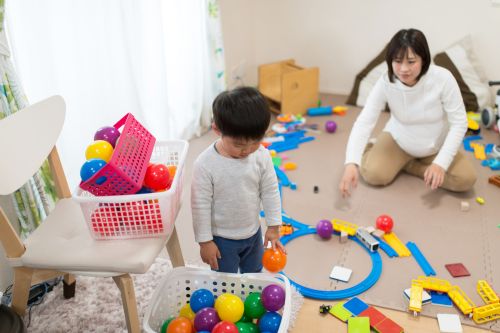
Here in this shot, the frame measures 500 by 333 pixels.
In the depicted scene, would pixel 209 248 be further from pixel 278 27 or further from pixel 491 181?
pixel 278 27

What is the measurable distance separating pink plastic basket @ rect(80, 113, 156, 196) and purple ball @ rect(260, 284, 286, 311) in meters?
0.43

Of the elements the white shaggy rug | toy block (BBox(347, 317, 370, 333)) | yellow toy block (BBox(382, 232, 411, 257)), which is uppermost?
toy block (BBox(347, 317, 370, 333))

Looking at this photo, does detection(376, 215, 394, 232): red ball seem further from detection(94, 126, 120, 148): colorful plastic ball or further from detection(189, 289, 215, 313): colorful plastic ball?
detection(94, 126, 120, 148): colorful plastic ball

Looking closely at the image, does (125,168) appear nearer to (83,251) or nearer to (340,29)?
(83,251)

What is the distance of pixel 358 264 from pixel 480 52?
6.51 ft

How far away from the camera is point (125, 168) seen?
1.15 metres

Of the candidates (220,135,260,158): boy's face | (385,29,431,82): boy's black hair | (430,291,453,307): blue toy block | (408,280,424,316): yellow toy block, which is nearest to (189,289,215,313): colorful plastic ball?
(220,135,260,158): boy's face

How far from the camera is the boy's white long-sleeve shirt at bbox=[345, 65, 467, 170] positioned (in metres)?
1.98

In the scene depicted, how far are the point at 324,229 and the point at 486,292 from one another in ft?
1.97

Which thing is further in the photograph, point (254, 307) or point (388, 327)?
point (388, 327)

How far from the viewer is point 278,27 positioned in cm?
346

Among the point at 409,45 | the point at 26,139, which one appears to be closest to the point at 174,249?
the point at 26,139

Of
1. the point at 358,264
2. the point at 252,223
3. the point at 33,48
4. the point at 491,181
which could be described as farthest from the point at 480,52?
the point at 33,48

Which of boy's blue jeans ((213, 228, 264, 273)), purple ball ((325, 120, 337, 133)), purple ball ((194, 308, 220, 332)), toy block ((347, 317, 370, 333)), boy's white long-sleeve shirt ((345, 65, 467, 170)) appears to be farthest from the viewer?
purple ball ((325, 120, 337, 133))
